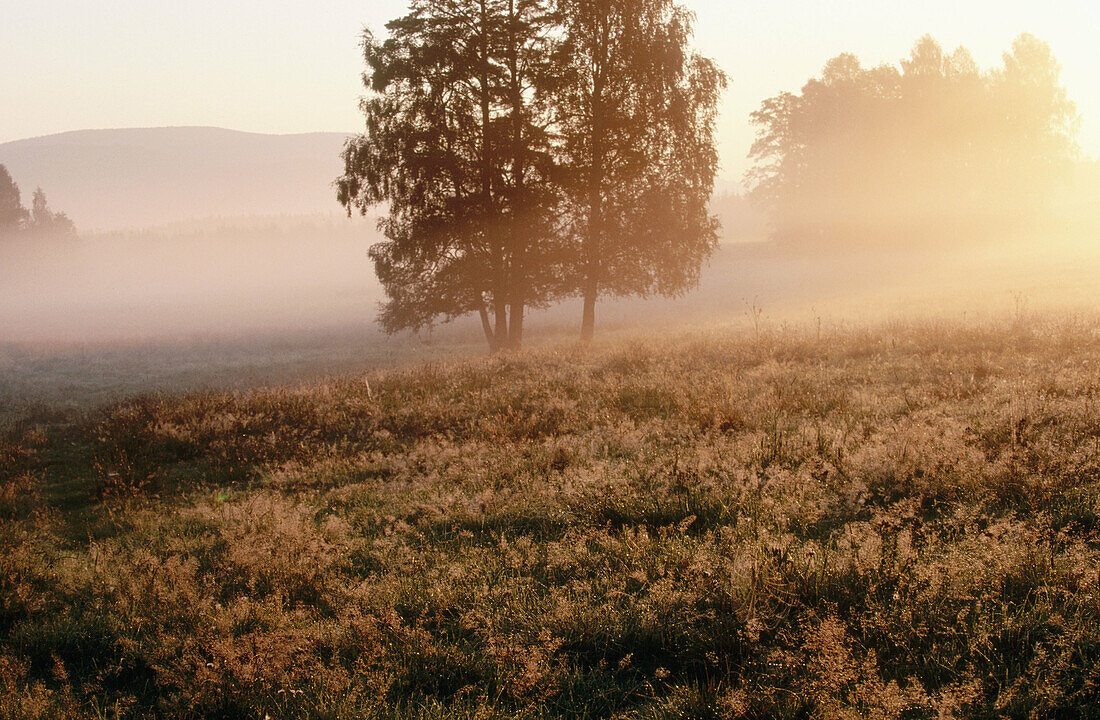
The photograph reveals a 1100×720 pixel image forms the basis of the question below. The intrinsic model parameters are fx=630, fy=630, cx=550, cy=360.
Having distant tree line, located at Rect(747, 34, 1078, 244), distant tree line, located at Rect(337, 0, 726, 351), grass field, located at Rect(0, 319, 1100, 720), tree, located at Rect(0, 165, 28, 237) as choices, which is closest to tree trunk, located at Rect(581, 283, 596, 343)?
distant tree line, located at Rect(337, 0, 726, 351)

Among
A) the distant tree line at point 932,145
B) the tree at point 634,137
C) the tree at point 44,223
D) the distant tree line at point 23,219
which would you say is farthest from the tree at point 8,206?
the distant tree line at point 932,145

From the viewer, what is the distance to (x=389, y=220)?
19797 mm

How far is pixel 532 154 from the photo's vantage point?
737 inches

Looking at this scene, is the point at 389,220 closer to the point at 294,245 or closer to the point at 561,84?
the point at 561,84

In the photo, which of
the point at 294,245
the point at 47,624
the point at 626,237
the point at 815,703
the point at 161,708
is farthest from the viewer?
the point at 294,245

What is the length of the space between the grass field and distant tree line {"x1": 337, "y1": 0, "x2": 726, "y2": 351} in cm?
1165

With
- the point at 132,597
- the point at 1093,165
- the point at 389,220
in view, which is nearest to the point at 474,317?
the point at 389,220

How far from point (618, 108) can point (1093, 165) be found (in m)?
117

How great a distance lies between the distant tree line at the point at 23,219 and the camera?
7275cm

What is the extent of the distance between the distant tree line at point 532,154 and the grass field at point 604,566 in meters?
11.6

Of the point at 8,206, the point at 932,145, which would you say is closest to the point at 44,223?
the point at 8,206

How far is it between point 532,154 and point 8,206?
273 ft

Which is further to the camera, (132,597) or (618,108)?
(618,108)

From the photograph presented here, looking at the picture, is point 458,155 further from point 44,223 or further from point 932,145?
point 44,223
